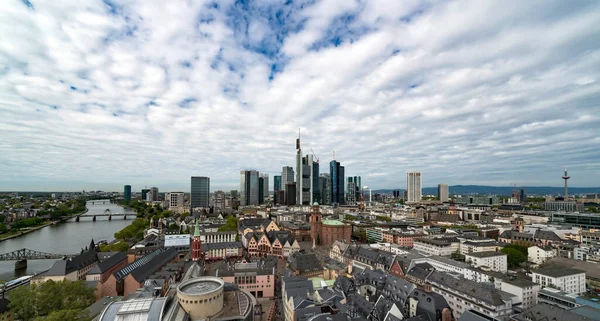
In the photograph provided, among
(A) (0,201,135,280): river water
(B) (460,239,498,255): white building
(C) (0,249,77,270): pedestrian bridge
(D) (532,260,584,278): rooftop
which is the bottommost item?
(A) (0,201,135,280): river water

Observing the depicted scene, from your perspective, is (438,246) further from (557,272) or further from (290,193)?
(290,193)

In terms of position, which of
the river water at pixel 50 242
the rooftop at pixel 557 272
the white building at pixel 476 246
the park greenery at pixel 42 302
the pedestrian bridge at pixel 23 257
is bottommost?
the river water at pixel 50 242

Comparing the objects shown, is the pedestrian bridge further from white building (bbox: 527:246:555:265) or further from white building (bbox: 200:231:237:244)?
white building (bbox: 527:246:555:265)

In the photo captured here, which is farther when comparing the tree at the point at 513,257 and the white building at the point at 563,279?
the tree at the point at 513,257

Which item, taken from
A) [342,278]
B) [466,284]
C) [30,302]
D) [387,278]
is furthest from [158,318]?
[466,284]

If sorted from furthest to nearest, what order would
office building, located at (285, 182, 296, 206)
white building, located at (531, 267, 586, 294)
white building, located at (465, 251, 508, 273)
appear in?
office building, located at (285, 182, 296, 206) < white building, located at (465, 251, 508, 273) < white building, located at (531, 267, 586, 294)

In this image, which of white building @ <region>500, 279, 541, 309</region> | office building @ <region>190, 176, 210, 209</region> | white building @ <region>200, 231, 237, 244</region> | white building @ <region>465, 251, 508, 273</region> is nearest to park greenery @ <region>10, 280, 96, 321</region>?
white building @ <region>200, 231, 237, 244</region>

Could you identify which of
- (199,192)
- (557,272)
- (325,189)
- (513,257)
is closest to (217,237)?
(513,257)

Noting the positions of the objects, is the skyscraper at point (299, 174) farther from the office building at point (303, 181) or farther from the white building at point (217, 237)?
the white building at point (217, 237)

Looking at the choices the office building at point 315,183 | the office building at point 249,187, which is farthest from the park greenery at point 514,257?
the office building at point 249,187
